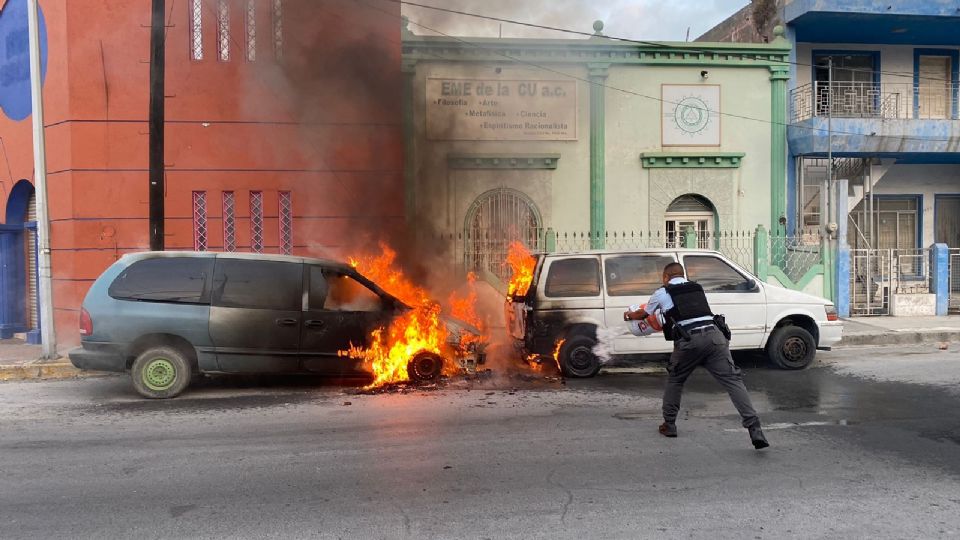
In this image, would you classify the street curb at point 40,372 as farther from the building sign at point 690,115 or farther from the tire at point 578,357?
the building sign at point 690,115

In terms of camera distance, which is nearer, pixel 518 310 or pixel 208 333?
pixel 208 333

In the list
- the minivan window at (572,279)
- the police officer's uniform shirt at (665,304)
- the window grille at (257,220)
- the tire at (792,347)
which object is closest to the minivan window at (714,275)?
the tire at (792,347)

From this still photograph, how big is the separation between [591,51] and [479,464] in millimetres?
10813

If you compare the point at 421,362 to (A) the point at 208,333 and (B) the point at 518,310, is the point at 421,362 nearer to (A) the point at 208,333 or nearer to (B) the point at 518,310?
(B) the point at 518,310

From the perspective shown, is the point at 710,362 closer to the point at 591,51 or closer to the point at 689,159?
the point at 689,159

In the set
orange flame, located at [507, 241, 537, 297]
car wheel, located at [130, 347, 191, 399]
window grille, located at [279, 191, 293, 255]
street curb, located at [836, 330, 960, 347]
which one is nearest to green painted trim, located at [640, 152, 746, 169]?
street curb, located at [836, 330, 960, 347]

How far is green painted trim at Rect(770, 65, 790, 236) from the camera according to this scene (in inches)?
568

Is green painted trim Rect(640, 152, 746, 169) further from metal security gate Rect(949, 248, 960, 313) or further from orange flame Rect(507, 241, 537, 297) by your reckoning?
orange flame Rect(507, 241, 537, 297)

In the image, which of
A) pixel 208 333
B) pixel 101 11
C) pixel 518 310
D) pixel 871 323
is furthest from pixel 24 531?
pixel 871 323

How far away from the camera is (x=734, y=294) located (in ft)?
28.2

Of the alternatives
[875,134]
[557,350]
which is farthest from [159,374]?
[875,134]

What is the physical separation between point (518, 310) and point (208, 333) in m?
3.71

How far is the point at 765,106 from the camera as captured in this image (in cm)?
1447

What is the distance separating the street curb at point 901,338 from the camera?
11234mm
